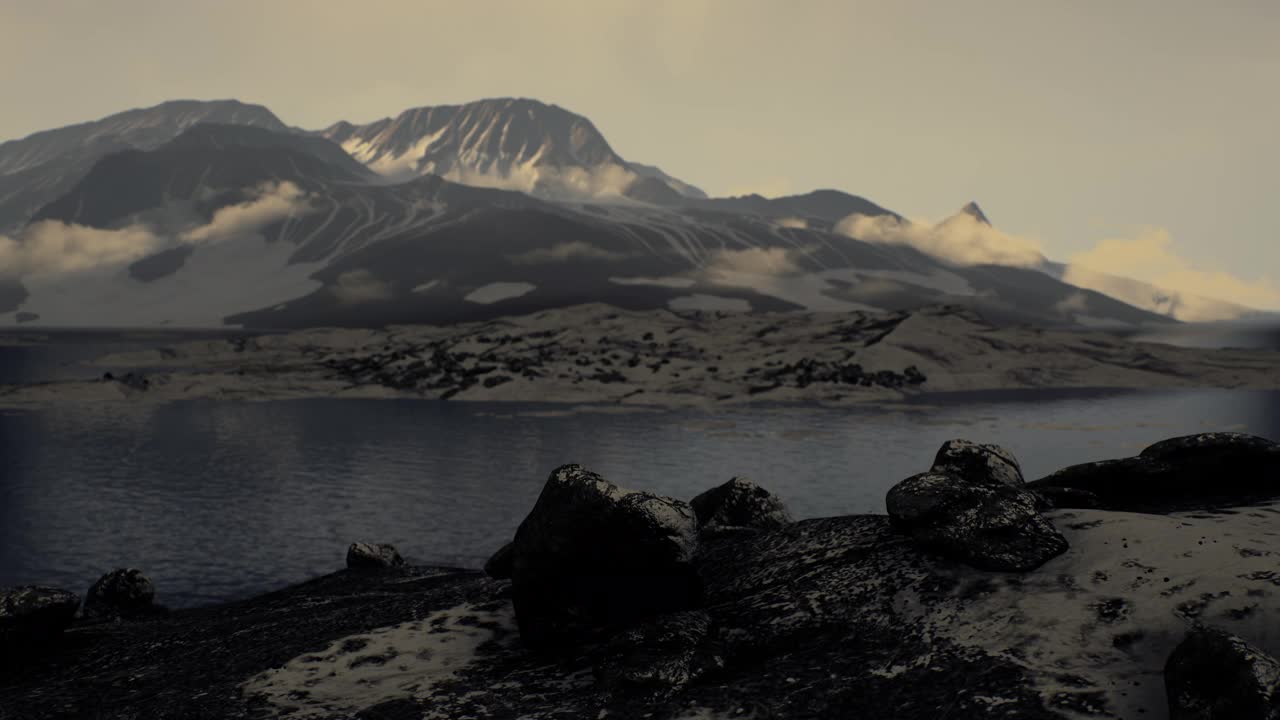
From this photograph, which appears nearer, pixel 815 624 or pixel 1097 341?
pixel 815 624

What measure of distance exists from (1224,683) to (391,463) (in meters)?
37.3

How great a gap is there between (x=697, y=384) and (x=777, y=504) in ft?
168

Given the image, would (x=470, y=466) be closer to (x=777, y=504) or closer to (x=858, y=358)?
(x=777, y=504)

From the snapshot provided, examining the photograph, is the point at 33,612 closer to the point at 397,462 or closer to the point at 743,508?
the point at 743,508

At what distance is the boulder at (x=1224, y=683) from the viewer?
8578 mm

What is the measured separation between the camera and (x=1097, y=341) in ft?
336

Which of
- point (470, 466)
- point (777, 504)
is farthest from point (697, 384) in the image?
point (777, 504)

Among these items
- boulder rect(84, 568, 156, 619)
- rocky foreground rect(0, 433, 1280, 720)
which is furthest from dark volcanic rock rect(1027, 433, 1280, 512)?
boulder rect(84, 568, 156, 619)

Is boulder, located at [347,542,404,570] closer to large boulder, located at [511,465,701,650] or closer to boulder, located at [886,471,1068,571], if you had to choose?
large boulder, located at [511,465,701,650]

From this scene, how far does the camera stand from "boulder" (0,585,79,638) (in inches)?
625

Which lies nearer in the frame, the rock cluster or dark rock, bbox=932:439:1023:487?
the rock cluster

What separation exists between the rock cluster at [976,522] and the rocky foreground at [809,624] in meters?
0.03

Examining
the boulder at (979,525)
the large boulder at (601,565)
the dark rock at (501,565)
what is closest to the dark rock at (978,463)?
the boulder at (979,525)

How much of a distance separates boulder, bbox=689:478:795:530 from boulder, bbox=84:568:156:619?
1263 centimetres
